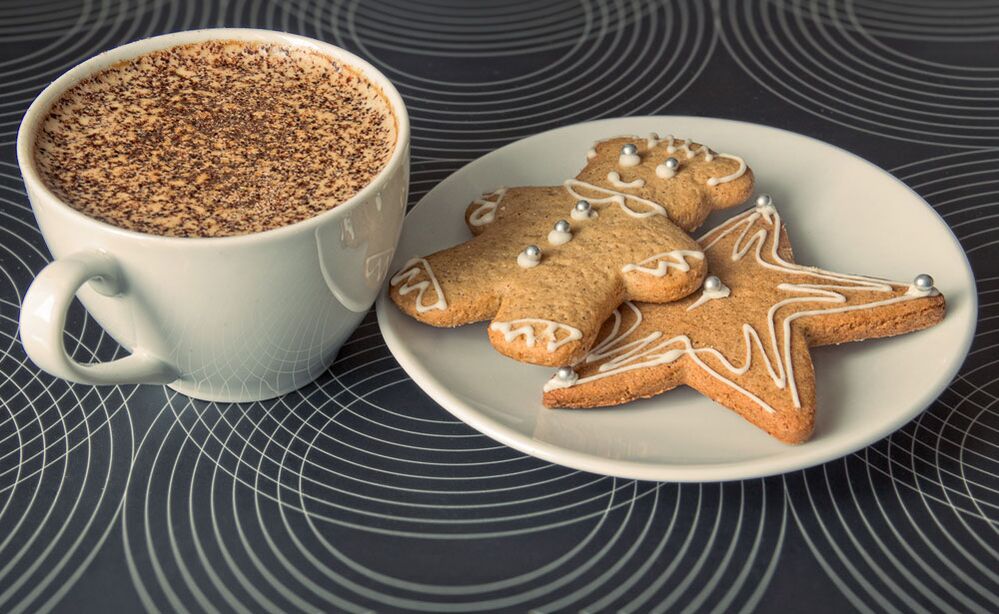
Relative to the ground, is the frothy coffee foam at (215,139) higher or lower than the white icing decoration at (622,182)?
higher

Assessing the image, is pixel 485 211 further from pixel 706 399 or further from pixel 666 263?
pixel 706 399

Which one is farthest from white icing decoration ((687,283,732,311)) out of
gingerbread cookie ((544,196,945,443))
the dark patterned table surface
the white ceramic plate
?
the dark patterned table surface

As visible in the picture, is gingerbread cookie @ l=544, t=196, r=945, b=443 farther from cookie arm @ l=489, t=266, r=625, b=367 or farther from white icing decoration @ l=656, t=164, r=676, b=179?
white icing decoration @ l=656, t=164, r=676, b=179

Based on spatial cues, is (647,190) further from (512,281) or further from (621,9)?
(621,9)

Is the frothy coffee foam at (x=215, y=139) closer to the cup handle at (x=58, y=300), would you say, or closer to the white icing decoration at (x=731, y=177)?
the cup handle at (x=58, y=300)

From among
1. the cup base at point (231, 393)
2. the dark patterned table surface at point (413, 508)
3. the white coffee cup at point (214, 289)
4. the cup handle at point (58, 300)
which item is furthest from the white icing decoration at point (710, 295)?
the cup handle at point (58, 300)

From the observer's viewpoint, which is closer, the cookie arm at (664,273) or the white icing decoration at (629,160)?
the cookie arm at (664,273)
